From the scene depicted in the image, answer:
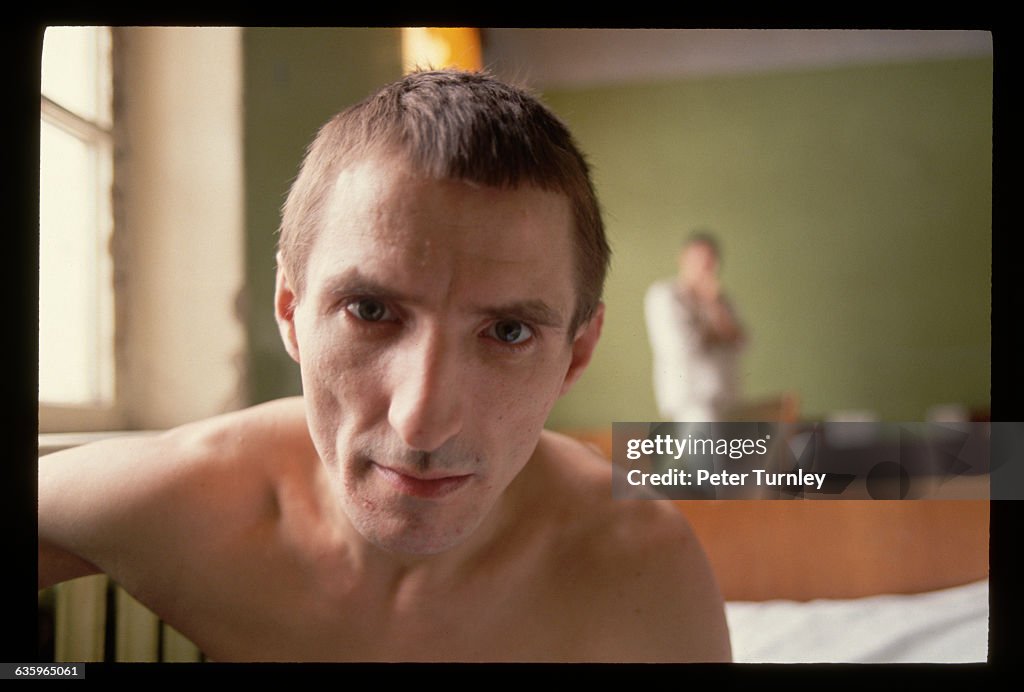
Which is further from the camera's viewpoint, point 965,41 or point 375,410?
point 965,41

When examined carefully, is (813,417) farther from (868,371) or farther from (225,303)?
(225,303)

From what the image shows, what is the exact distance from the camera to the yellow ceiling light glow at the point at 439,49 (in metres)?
0.87

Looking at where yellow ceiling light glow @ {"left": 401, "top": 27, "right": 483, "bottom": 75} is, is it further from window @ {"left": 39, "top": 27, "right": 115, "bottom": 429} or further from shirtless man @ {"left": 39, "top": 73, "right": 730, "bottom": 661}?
window @ {"left": 39, "top": 27, "right": 115, "bottom": 429}

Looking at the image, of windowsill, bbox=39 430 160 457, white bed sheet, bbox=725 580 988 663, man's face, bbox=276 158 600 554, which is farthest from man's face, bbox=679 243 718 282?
windowsill, bbox=39 430 160 457

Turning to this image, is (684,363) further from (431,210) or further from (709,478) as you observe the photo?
(431,210)

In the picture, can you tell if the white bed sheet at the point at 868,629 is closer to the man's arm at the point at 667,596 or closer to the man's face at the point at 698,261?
the man's arm at the point at 667,596

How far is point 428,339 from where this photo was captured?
2.58 ft

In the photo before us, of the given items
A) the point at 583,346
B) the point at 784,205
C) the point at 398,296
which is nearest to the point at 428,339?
the point at 398,296

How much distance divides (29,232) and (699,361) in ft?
2.32

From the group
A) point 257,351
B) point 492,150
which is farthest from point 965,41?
point 257,351

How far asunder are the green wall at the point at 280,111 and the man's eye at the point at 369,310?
116 mm

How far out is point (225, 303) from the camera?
34.8 inches

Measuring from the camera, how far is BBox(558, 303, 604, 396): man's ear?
86cm

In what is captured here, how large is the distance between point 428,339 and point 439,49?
31 centimetres
